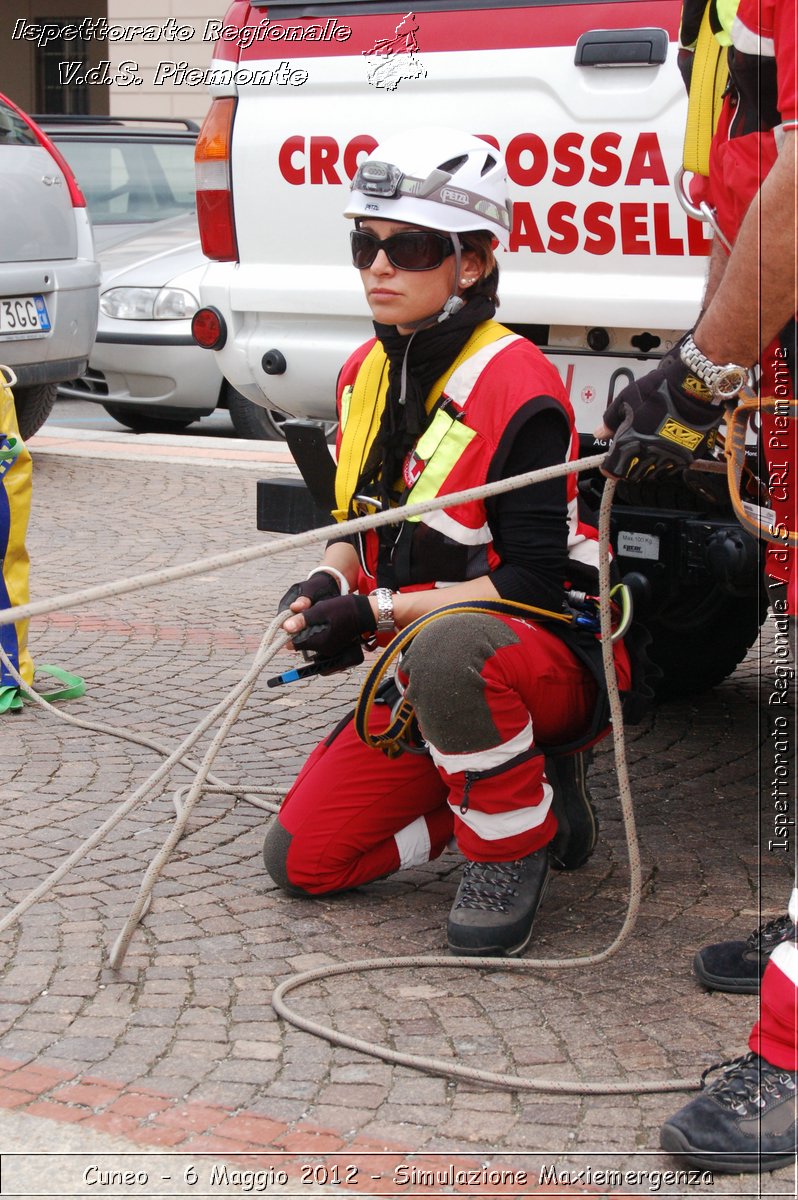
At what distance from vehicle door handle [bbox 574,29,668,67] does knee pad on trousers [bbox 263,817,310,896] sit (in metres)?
1.94

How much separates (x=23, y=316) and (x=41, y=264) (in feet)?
1.06

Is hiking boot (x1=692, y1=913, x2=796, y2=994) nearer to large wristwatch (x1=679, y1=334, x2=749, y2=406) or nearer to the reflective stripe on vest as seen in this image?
large wristwatch (x1=679, y1=334, x2=749, y2=406)

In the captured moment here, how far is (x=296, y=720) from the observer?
496cm

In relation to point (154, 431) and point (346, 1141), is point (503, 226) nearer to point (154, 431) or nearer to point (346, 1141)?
point (346, 1141)

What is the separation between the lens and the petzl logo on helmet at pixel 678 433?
2842 millimetres

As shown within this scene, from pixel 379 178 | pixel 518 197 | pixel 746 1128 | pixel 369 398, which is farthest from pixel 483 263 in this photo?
pixel 746 1128

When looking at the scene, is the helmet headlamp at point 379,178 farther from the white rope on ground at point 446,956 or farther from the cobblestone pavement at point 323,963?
the cobblestone pavement at point 323,963

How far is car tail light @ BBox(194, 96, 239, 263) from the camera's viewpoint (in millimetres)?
4668

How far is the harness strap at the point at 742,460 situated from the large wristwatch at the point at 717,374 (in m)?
0.03

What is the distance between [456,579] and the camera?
A: 3418 mm

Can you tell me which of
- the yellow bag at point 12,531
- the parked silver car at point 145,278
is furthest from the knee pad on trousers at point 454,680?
the parked silver car at point 145,278

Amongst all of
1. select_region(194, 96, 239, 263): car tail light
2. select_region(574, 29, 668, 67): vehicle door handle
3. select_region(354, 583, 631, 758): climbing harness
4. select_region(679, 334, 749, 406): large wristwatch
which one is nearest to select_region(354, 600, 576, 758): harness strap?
select_region(354, 583, 631, 758): climbing harness

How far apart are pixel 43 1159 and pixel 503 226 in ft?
6.76

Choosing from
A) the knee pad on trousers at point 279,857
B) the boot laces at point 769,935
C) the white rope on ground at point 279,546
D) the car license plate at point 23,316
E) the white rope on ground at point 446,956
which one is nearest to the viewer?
the white rope on ground at point 279,546
